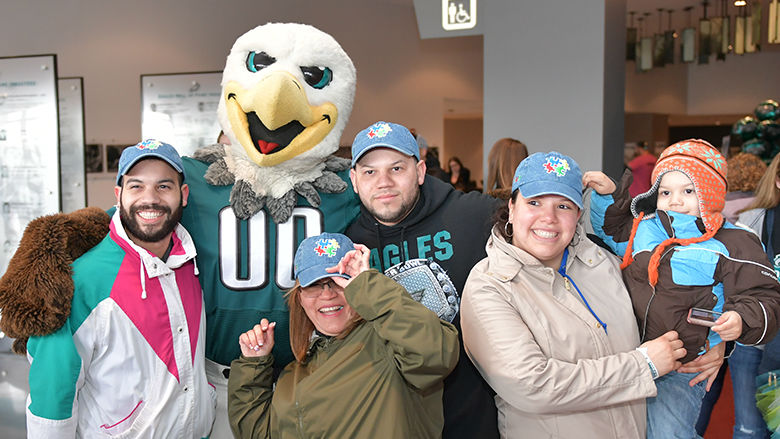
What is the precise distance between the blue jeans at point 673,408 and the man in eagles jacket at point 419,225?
0.49 meters

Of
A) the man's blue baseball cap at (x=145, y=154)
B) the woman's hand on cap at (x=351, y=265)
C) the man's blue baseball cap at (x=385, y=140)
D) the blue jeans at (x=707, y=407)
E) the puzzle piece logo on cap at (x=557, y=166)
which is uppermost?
the man's blue baseball cap at (x=385, y=140)

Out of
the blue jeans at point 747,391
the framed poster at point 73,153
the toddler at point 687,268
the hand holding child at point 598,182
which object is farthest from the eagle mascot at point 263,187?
the blue jeans at point 747,391

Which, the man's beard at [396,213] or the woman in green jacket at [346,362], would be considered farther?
the man's beard at [396,213]

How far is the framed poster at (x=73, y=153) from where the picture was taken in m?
4.15

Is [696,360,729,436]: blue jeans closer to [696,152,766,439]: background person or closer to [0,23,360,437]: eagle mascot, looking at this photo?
[696,152,766,439]: background person

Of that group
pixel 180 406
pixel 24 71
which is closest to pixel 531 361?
pixel 180 406

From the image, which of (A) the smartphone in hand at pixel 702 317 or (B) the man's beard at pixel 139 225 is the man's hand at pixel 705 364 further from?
(B) the man's beard at pixel 139 225

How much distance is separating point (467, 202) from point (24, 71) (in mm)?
2574

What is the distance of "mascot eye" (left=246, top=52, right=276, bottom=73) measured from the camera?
2160 millimetres

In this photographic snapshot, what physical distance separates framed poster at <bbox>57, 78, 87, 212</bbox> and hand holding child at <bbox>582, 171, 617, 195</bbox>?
302 cm

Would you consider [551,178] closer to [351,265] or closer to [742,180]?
[351,265]

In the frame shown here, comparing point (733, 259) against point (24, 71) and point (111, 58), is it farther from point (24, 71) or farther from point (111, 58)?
point (111, 58)

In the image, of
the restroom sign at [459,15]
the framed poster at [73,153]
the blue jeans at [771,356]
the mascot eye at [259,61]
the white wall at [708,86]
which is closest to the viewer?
the mascot eye at [259,61]

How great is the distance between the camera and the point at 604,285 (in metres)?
1.79
